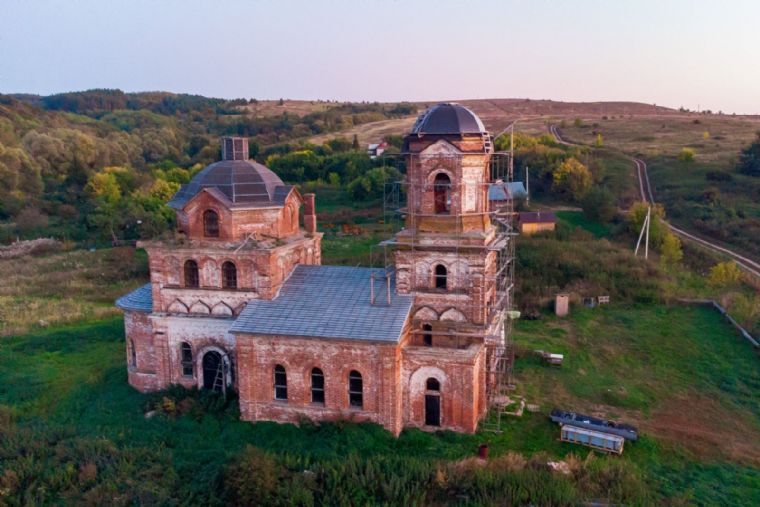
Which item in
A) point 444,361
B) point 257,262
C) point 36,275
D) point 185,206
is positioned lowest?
point 36,275

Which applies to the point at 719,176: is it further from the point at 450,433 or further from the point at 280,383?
the point at 280,383

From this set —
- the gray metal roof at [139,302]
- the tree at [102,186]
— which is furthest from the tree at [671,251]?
the tree at [102,186]

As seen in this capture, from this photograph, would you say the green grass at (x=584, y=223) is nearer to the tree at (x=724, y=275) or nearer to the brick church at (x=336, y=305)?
the tree at (x=724, y=275)

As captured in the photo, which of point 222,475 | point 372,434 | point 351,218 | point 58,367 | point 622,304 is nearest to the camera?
point 222,475

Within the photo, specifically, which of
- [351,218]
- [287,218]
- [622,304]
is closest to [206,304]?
[287,218]

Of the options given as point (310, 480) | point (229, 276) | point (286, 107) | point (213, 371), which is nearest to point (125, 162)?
point (286, 107)

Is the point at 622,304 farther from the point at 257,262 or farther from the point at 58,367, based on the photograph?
the point at 58,367
